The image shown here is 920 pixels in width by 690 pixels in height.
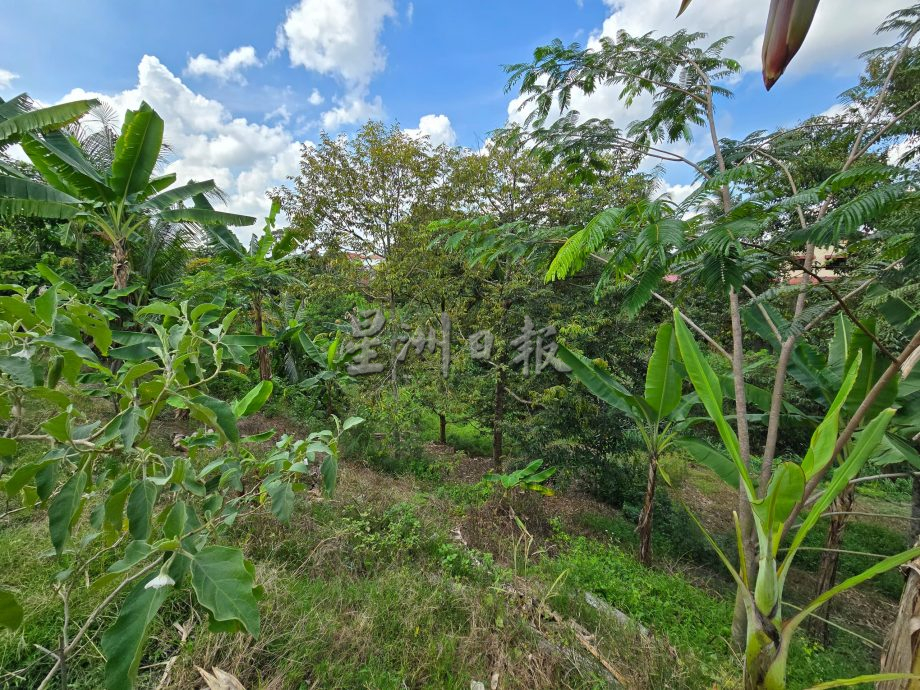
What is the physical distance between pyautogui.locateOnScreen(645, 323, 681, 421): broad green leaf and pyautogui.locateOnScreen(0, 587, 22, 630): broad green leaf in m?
3.48

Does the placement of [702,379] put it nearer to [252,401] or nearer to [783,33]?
[783,33]

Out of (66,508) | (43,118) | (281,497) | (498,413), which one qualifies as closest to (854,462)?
(281,497)

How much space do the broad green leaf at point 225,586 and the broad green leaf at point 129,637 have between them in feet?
0.20

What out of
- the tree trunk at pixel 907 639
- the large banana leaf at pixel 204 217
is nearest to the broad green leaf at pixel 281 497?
the tree trunk at pixel 907 639

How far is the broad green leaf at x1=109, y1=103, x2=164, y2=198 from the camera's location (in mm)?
3475

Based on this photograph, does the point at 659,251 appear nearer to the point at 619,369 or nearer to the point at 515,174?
the point at 619,369

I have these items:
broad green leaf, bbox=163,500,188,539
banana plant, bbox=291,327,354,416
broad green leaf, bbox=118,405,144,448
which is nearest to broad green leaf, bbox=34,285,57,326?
broad green leaf, bbox=118,405,144,448

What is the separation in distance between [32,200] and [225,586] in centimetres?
Result: 507

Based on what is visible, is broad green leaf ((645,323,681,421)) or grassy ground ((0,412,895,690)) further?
broad green leaf ((645,323,681,421))

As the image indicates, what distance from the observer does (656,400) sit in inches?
133

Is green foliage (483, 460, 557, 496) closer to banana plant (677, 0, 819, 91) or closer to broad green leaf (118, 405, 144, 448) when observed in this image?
broad green leaf (118, 405, 144, 448)

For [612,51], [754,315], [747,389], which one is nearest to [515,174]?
[612,51]

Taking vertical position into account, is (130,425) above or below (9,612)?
above

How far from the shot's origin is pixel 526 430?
5.32m
